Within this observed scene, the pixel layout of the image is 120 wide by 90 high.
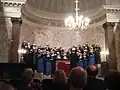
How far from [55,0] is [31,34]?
2499 millimetres

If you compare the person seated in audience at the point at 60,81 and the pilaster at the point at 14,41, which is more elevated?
the pilaster at the point at 14,41

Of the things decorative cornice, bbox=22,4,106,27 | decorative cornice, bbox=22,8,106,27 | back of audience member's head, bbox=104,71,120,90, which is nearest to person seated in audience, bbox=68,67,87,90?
back of audience member's head, bbox=104,71,120,90

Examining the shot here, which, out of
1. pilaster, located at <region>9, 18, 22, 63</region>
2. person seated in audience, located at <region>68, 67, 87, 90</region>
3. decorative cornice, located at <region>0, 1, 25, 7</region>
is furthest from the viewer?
decorative cornice, located at <region>0, 1, 25, 7</region>

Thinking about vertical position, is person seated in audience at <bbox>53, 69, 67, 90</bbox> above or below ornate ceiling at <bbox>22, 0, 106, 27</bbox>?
below

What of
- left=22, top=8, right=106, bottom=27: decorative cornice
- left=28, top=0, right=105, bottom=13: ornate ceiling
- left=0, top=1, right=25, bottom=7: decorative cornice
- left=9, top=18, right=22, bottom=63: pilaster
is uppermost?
left=28, top=0, right=105, bottom=13: ornate ceiling

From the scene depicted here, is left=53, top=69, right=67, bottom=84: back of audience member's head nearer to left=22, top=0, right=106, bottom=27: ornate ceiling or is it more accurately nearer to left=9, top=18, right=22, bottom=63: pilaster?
left=9, top=18, right=22, bottom=63: pilaster

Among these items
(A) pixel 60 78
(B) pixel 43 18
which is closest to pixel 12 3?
(B) pixel 43 18

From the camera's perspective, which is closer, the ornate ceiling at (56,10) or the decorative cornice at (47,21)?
the decorative cornice at (47,21)

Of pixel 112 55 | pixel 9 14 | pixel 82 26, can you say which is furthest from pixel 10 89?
pixel 112 55

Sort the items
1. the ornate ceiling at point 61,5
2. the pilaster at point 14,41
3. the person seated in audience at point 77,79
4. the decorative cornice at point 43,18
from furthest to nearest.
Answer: the ornate ceiling at point 61,5, the decorative cornice at point 43,18, the pilaster at point 14,41, the person seated in audience at point 77,79

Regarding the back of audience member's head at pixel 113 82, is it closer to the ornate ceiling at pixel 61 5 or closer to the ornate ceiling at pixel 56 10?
the ornate ceiling at pixel 56 10

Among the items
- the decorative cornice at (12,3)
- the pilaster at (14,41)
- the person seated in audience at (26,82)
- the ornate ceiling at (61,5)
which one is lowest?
the person seated in audience at (26,82)

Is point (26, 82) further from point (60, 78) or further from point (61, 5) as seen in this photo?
point (61, 5)

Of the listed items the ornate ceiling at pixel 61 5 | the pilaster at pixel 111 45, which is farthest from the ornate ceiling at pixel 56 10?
the pilaster at pixel 111 45
